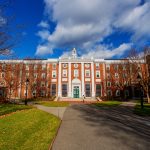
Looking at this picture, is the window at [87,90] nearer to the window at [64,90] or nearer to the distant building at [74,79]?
the distant building at [74,79]

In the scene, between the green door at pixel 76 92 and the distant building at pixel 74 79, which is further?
the green door at pixel 76 92

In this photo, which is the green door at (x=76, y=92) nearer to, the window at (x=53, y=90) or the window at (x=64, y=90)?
the window at (x=64, y=90)

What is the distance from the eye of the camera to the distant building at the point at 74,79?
47.7 m

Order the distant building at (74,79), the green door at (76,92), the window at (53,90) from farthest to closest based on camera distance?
1. the window at (53,90)
2. the green door at (76,92)
3. the distant building at (74,79)

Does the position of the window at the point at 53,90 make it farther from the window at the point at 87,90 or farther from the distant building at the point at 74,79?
the window at the point at 87,90

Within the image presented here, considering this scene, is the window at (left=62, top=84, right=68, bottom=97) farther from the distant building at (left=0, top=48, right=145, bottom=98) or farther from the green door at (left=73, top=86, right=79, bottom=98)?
the green door at (left=73, top=86, right=79, bottom=98)

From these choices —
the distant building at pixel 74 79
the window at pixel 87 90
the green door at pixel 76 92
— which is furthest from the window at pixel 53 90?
the window at pixel 87 90

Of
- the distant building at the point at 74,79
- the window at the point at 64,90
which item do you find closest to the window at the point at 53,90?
the distant building at the point at 74,79

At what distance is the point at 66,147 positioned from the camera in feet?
21.7

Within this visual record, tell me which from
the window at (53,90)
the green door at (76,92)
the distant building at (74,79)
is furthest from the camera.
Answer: the window at (53,90)

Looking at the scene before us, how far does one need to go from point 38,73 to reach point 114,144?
43.4m

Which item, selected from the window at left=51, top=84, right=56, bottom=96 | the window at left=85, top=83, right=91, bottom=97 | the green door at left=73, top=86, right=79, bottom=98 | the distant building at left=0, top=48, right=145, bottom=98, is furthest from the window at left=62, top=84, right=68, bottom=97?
the window at left=85, top=83, right=91, bottom=97

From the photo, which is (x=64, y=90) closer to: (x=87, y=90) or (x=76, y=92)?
(x=76, y=92)

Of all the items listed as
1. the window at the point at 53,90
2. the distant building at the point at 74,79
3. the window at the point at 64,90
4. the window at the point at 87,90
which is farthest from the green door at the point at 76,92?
the window at the point at 53,90
